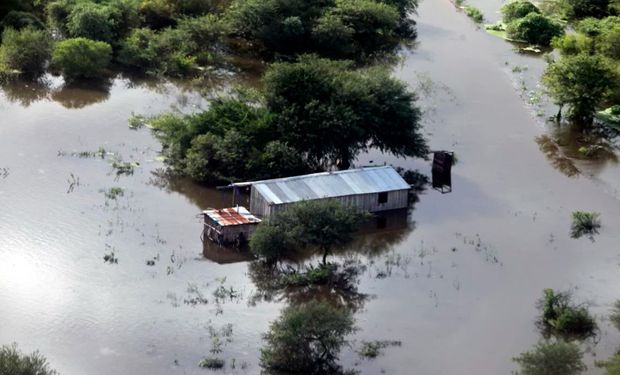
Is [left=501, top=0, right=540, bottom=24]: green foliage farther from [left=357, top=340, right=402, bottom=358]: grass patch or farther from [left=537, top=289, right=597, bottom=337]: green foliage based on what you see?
[left=357, top=340, right=402, bottom=358]: grass patch

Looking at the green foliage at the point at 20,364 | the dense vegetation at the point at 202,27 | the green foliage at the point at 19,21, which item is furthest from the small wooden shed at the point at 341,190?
the green foliage at the point at 19,21

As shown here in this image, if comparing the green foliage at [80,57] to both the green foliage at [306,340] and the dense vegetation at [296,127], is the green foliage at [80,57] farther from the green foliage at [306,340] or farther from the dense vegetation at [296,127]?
the green foliage at [306,340]

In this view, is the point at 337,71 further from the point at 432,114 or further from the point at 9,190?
the point at 9,190

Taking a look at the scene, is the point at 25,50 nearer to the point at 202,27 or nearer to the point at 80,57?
the point at 80,57

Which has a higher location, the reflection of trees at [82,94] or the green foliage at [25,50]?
the green foliage at [25,50]

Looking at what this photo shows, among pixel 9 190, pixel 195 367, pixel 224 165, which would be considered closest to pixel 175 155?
pixel 224 165

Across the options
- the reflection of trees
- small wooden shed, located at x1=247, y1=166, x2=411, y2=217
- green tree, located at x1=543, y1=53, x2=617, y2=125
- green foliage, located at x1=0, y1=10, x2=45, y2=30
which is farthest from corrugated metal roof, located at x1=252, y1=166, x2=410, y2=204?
green foliage, located at x1=0, y1=10, x2=45, y2=30
